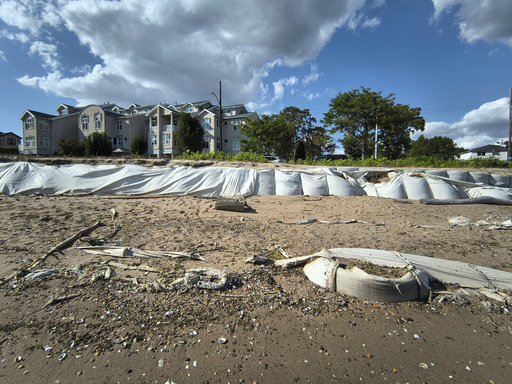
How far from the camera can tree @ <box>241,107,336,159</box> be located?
2373 centimetres

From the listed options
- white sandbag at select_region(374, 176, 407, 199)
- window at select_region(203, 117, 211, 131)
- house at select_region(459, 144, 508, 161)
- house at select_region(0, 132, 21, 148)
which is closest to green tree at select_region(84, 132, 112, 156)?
window at select_region(203, 117, 211, 131)

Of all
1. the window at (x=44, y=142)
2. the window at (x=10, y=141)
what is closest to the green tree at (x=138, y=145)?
the window at (x=44, y=142)

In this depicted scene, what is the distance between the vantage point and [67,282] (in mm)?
3021

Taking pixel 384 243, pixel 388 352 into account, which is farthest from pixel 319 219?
pixel 388 352

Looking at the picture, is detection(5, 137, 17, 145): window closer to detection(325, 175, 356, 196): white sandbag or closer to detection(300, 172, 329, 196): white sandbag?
detection(300, 172, 329, 196): white sandbag

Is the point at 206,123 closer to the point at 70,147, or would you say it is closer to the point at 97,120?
the point at 70,147

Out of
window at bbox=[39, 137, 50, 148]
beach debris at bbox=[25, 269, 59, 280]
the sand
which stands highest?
window at bbox=[39, 137, 50, 148]

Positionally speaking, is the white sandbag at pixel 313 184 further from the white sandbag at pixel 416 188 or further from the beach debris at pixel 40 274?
the beach debris at pixel 40 274

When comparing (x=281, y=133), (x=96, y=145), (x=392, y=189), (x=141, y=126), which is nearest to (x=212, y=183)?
(x=392, y=189)

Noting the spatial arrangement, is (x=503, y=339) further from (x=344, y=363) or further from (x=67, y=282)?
(x=67, y=282)

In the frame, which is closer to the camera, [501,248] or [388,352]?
[388,352]

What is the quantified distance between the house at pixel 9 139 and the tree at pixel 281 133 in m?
53.7

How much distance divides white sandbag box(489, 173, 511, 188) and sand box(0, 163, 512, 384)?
30.7 ft

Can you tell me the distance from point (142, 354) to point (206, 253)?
6.84 feet
